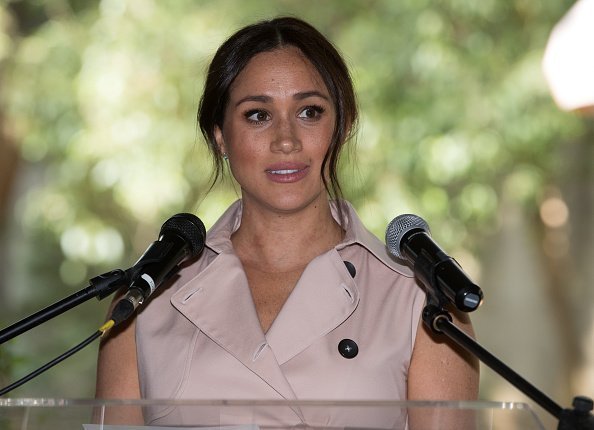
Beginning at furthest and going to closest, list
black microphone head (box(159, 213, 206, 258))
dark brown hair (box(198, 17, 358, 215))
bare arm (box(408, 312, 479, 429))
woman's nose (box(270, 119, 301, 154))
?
dark brown hair (box(198, 17, 358, 215))
woman's nose (box(270, 119, 301, 154))
bare arm (box(408, 312, 479, 429))
black microphone head (box(159, 213, 206, 258))

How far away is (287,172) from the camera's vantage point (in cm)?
217

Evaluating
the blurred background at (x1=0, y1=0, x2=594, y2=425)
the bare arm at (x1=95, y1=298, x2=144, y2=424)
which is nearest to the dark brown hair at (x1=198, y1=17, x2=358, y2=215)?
the bare arm at (x1=95, y1=298, x2=144, y2=424)

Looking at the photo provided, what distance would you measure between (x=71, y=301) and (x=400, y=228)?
576 millimetres

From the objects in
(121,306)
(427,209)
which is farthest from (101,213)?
(121,306)

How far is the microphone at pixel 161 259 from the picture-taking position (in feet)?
5.30

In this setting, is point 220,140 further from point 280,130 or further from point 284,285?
point 284,285

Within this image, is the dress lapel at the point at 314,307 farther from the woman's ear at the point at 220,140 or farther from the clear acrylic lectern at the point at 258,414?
the clear acrylic lectern at the point at 258,414

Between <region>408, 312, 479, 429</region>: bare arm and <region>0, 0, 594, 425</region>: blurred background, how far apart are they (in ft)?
9.58

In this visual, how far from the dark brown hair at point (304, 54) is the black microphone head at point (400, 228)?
0.50 m

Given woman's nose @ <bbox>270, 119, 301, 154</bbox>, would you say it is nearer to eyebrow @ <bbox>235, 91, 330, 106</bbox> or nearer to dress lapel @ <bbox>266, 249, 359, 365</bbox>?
eyebrow @ <bbox>235, 91, 330, 106</bbox>

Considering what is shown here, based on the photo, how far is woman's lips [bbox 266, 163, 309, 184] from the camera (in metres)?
2.16

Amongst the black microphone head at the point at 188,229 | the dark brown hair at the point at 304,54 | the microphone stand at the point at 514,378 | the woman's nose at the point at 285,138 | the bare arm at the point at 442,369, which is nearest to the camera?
the microphone stand at the point at 514,378

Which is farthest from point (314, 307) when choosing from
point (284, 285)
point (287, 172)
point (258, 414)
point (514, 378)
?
point (514, 378)

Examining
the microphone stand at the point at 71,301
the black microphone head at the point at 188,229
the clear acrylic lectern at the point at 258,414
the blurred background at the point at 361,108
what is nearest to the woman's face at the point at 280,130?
the black microphone head at the point at 188,229
